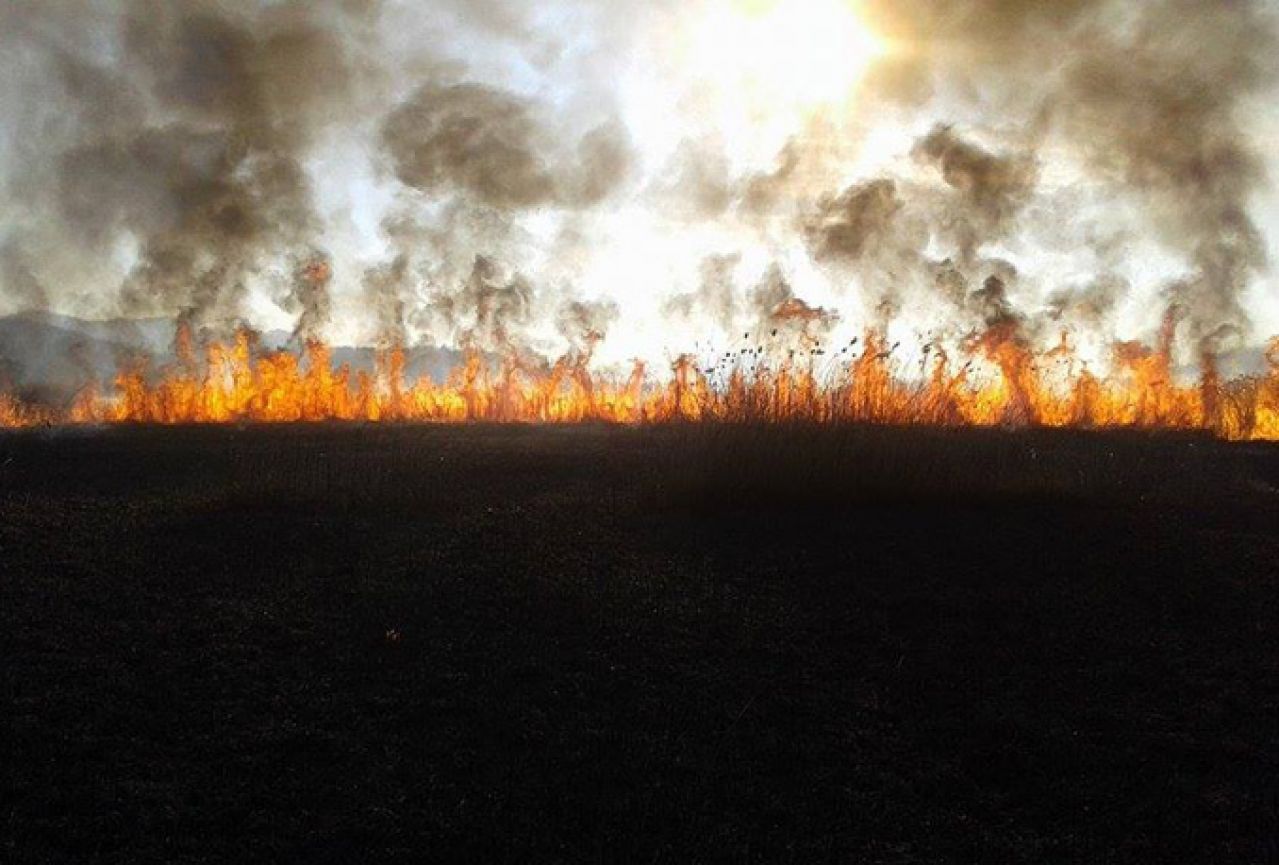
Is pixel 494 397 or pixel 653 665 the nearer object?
pixel 653 665

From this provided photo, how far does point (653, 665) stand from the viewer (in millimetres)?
5746

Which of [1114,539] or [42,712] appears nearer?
[42,712]

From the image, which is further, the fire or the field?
the fire

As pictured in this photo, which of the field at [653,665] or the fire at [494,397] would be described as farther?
the fire at [494,397]

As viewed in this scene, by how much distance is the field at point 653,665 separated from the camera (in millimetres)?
4215

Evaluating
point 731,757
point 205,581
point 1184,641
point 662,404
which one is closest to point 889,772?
point 731,757

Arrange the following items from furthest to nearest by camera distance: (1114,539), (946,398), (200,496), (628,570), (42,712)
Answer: (946,398) < (200,496) < (1114,539) < (628,570) < (42,712)

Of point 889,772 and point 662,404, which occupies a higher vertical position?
point 662,404

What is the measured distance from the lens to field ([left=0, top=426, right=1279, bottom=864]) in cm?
421

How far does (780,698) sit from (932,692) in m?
0.86

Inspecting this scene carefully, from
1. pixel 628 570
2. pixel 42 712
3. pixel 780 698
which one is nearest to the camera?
pixel 42 712

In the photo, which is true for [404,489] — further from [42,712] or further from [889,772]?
[889,772]

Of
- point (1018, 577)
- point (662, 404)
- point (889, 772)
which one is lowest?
point (889, 772)

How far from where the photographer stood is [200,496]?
882 cm
